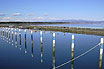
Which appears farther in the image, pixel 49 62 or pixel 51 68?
pixel 49 62

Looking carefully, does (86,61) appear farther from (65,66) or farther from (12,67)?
(12,67)

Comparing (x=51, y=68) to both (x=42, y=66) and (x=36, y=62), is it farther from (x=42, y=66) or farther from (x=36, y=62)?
(x=36, y=62)

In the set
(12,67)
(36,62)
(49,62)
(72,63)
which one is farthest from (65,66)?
(12,67)

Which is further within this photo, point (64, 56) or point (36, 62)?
point (64, 56)

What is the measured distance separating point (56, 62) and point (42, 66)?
91.2 inches

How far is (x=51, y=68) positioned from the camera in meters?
20.8

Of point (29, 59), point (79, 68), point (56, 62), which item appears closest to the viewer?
point (79, 68)

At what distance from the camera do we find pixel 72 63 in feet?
72.1

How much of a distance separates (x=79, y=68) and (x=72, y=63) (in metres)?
1.44

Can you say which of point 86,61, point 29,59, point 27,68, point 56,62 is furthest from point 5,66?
point 86,61

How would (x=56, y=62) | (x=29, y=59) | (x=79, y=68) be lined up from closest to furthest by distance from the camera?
(x=79, y=68)
(x=56, y=62)
(x=29, y=59)

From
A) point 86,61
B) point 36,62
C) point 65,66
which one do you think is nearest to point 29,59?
point 36,62

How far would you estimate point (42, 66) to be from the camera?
21688mm

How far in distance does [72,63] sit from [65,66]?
134 centimetres
